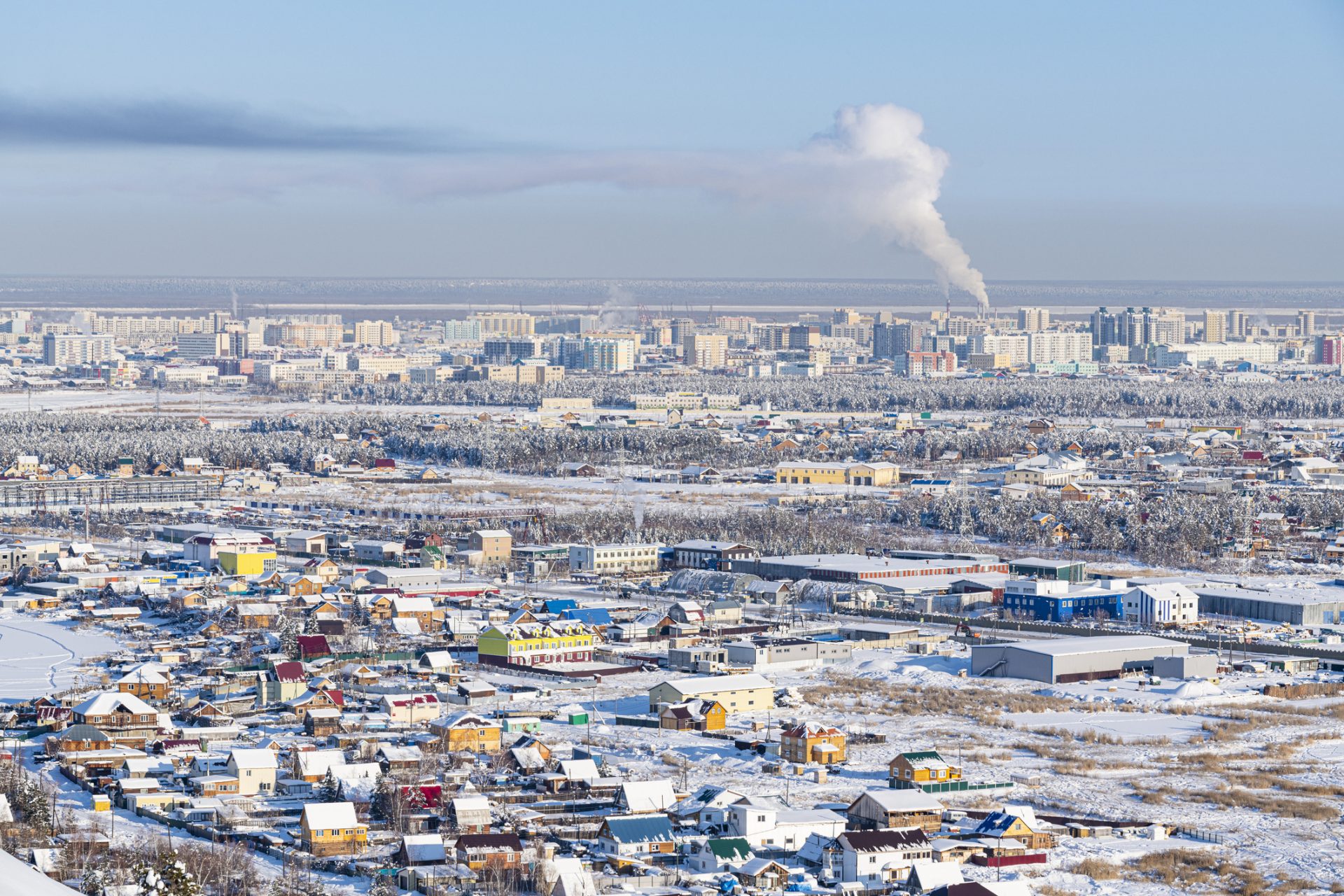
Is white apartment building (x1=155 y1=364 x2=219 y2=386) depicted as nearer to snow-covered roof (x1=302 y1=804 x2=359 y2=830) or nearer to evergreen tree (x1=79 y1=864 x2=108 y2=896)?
snow-covered roof (x1=302 y1=804 x2=359 y2=830)

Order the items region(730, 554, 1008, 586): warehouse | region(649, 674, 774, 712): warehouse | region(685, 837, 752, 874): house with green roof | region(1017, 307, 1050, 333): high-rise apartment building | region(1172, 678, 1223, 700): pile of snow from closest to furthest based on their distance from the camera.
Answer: region(685, 837, 752, 874): house with green roof, region(649, 674, 774, 712): warehouse, region(1172, 678, 1223, 700): pile of snow, region(730, 554, 1008, 586): warehouse, region(1017, 307, 1050, 333): high-rise apartment building

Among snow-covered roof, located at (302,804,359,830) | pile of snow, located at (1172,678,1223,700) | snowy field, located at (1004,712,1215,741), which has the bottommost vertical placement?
snowy field, located at (1004,712,1215,741)

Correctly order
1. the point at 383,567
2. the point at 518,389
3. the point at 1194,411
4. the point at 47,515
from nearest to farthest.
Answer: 1. the point at 383,567
2. the point at 47,515
3. the point at 1194,411
4. the point at 518,389

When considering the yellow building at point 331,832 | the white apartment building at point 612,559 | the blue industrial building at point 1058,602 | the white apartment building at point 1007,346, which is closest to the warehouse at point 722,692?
the yellow building at point 331,832

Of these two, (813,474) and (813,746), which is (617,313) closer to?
(813,474)

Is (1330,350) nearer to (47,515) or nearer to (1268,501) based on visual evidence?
(1268,501)

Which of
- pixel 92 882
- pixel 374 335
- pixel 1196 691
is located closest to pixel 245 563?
pixel 1196 691

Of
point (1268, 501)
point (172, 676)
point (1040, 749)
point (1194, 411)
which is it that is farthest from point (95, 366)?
point (1040, 749)

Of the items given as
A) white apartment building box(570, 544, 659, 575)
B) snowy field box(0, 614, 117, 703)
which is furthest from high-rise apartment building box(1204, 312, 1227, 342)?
snowy field box(0, 614, 117, 703)
